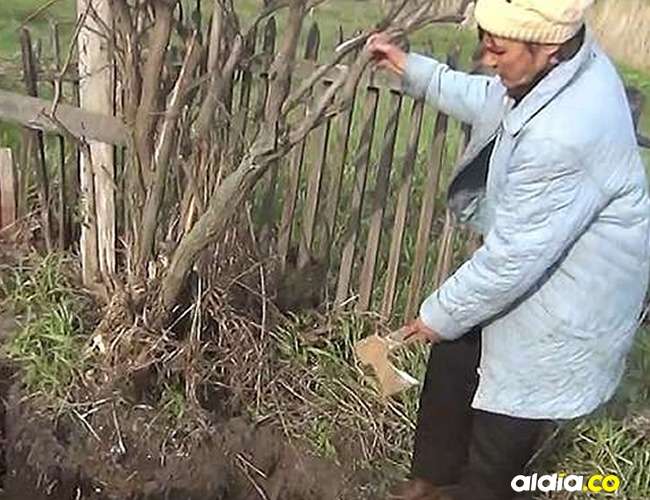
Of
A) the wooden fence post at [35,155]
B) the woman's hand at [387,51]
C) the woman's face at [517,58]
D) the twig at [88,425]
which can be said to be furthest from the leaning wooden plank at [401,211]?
the wooden fence post at [35,155]

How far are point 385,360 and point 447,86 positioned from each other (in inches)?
35.0

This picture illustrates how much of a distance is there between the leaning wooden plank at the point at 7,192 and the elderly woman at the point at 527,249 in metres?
1.60

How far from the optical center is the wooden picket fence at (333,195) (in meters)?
4.00

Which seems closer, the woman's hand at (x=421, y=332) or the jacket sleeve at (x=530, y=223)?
the jacket sleeve at (x=530, y=223)

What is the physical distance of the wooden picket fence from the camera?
400 centimetres

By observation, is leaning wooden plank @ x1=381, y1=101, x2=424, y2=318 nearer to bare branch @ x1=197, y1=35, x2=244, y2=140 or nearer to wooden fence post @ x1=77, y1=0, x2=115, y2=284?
bare branch @ x1=197, y1=35, x2=244, y2=140

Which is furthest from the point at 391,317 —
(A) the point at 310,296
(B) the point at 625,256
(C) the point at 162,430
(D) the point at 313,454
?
(B) the point at 625,256

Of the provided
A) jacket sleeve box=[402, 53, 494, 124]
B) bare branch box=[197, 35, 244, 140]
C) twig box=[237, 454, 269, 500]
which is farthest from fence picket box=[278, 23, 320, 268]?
twig box=[237, 454, 269, 500]

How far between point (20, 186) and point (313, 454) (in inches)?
61.4

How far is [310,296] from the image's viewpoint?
4.28 meters

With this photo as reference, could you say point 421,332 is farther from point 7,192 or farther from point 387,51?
point 7,192

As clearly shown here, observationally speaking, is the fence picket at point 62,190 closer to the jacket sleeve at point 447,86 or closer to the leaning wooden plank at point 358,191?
the leaning wooden plank at point 358,191

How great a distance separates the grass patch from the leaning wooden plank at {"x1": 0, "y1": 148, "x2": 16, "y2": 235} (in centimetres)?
25

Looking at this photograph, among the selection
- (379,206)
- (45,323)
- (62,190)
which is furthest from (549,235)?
(62,190)
